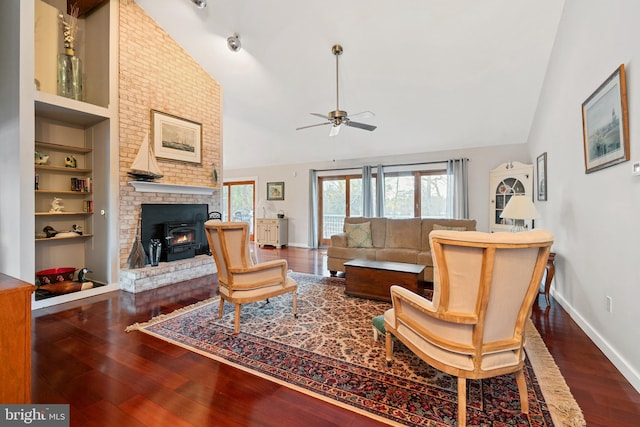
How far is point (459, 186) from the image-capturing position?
6059 millimetres

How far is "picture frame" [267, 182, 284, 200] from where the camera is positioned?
835 centimetres

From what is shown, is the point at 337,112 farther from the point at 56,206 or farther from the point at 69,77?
the point at 56,206

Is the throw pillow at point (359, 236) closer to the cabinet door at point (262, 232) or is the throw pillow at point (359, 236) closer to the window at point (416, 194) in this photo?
the window at point (416, 194)

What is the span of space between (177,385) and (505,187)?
6075 millimetres

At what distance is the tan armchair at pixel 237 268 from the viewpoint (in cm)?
264

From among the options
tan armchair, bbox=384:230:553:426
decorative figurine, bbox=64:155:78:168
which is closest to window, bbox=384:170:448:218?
tan armchair, bbox=384:230:553:426

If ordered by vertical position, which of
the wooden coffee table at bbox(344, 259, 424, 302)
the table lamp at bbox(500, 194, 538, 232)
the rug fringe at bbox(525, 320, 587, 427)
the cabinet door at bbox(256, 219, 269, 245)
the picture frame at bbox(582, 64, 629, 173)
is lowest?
the rug fringe at bbox(525, 320, 587, 427)

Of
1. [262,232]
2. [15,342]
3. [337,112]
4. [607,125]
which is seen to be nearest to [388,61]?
[337,112]

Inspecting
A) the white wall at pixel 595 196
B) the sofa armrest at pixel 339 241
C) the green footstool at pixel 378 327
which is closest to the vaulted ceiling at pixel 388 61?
the white wall at pixel 595 196

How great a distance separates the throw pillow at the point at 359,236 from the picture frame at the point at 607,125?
2935 millimetres

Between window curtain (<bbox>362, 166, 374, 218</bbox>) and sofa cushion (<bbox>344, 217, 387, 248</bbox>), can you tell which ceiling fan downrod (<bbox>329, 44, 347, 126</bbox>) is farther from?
window curtain (<bbox>362, 166, 374, 218</bbox>)

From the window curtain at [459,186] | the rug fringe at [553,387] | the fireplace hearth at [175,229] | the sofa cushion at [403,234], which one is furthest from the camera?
the window curtain at [459,186]

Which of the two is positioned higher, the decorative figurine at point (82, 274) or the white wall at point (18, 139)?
the white wall at point (18, 139)

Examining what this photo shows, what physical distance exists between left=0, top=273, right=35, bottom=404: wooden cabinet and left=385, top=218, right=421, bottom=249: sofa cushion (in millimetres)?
4412
